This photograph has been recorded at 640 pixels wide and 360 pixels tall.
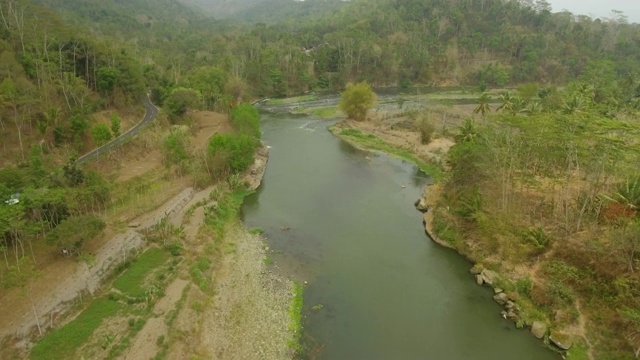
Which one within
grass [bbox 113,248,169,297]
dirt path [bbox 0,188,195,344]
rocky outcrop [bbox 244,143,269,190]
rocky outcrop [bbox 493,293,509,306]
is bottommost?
rocky outcrop [bbox 493,293,509,306]

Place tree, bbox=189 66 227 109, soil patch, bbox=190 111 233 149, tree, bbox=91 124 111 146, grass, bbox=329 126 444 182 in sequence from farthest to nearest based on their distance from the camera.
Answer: tree, bbox=189 66 227 109 → soil patch, bbox=190 111 233 149 → grass, bbox=329 126 444 182 → tree, bbox=91 124 111 146

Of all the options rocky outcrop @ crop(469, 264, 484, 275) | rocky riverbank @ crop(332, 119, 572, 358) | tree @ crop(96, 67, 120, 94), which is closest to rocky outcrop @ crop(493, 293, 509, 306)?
rocky riverbank @ crop(332, 119, 572, 358)

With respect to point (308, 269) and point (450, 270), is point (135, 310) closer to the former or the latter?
point (308, 269)

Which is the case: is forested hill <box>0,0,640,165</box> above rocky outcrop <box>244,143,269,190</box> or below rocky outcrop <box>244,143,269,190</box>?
above

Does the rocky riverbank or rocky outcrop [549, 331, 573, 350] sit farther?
the rocky riverbank

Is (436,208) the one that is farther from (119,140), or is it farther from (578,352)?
(119,140)

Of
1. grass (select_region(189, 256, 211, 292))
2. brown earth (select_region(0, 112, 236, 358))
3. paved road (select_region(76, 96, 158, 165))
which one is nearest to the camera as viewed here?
brown earth (select_region(0, 112, 236, 358))

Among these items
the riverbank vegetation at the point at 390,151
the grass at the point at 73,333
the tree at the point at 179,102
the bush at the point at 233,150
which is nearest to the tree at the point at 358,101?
the riverbank vegetation at the point at 390,151

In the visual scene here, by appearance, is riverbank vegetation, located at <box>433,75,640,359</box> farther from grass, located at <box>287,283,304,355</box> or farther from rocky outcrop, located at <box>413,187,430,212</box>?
grass, located at <box>287,283,304,355</box>
